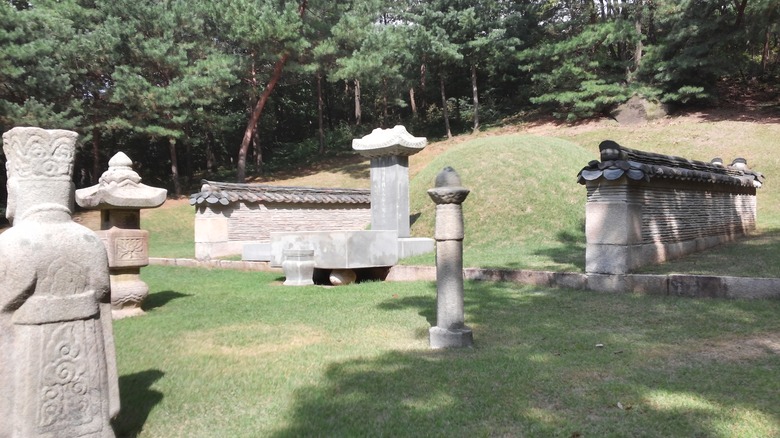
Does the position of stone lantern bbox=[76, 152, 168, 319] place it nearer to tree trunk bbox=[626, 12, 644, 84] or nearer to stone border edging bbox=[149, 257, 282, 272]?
stone border edging bbox=[149, 257, 282, 272]

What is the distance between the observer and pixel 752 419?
10.3ft

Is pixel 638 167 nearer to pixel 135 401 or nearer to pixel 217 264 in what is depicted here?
pixel 135 401

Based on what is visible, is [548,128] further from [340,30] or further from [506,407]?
[506,407]

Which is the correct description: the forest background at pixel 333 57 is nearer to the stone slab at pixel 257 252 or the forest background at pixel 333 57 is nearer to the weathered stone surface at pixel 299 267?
the stone slab at pixel 257 252

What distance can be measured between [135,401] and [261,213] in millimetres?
11027

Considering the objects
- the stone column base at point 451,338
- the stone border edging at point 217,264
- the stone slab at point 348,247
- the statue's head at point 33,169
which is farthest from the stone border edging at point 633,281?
the statue's head at point 33,169

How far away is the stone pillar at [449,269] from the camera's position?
494 cm

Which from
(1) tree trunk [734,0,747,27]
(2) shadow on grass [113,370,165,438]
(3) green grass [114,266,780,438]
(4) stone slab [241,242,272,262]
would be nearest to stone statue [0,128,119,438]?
(2) shadow on grass [113,370,165,438]

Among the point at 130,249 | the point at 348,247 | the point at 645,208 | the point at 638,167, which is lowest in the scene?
the point at 348,247

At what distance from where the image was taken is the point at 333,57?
79.1 feet

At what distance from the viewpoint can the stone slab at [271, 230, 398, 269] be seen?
371 inches

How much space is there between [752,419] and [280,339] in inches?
158

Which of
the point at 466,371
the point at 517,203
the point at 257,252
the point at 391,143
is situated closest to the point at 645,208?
the point at 391,143

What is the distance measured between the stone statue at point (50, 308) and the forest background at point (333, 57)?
1947 cm
